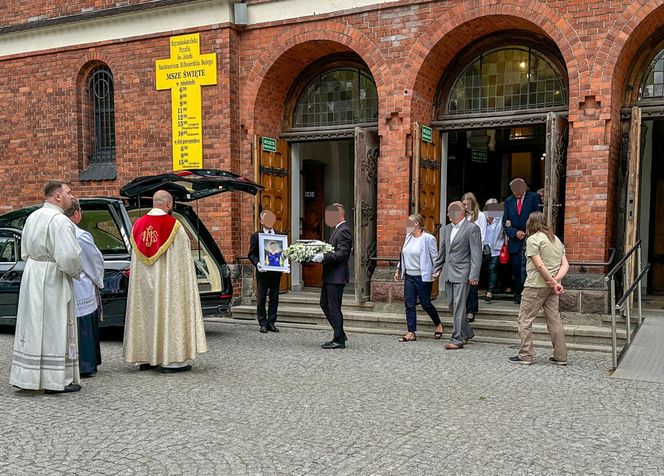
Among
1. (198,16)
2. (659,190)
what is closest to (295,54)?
(198,16)

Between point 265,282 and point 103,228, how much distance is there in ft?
7.99

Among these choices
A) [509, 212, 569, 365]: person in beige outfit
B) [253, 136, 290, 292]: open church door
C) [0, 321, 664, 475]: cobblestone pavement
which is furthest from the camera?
[253, 136, 290, 292]: open church door

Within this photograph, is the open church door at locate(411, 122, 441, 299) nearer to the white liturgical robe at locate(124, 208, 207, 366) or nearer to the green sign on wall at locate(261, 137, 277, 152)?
the green sign on wall at locate(261, 137, 277, 152)

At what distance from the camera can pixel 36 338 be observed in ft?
19.4

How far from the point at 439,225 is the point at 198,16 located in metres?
5.79

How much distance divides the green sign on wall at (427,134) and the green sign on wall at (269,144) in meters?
2.92

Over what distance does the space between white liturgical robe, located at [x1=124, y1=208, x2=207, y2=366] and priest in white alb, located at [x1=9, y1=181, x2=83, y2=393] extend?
87cm

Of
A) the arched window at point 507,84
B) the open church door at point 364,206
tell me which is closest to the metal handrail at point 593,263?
the arched window at point 507,84

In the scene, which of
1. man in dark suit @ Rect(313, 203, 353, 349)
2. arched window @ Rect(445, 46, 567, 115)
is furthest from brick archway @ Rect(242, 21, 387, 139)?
man in dark suit @ Rect(313, 203, 353, 349)

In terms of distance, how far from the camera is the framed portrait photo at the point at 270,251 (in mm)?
9430

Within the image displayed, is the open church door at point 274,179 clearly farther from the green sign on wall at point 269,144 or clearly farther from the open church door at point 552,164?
the open church door at point 552,164

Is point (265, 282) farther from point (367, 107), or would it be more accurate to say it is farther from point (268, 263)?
point (367, 107)

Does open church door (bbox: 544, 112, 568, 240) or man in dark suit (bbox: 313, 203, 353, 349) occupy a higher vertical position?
open church door (bbox: 544, 112, 568, 240)

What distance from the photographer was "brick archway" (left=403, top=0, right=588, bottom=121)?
9.32 m
